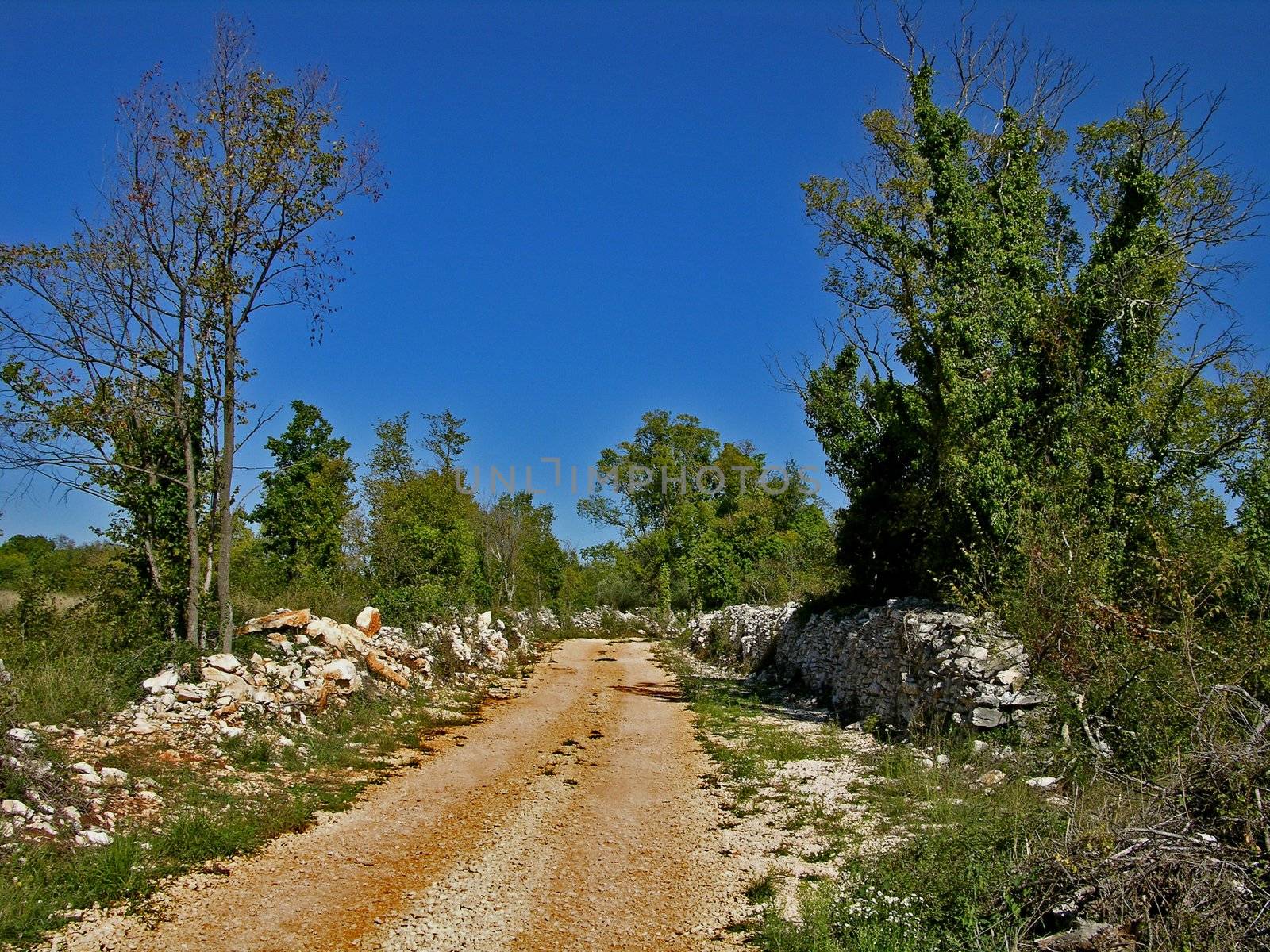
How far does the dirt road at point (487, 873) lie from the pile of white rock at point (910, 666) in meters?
3.40

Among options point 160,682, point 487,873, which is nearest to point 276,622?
point 160,682

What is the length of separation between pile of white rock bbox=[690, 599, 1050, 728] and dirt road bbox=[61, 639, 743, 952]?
3400mm

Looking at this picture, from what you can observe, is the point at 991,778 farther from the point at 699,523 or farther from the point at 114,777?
the point at 699,523

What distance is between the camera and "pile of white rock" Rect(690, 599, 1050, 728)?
9.47 metres

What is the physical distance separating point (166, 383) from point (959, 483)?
12427mm

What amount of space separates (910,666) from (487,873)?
300 inches

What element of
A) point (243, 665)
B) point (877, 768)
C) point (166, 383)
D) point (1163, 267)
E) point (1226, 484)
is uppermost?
point (1163, 267)

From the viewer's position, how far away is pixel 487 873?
5926 mm

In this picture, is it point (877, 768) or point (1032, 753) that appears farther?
point (877, 768)

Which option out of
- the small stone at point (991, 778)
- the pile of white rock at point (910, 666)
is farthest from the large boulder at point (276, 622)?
the small stone at point (991, 778)

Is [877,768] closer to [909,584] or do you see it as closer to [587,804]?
[587,804]

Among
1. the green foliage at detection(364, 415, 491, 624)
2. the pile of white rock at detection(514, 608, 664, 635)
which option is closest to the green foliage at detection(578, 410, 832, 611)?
the pile of white rock at detection(514, 608, 664, 635)

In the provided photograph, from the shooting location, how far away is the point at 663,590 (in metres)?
41.4

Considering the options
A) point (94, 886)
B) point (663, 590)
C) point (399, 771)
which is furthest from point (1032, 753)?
point (663, 590)
